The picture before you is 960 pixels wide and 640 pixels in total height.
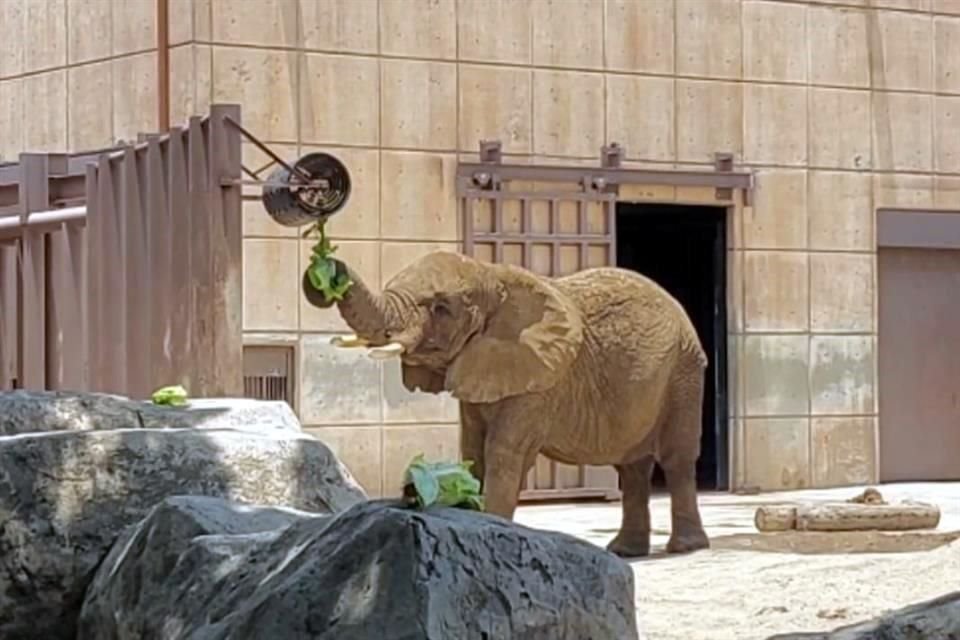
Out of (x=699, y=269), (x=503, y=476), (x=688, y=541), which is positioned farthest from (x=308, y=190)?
(x=699, y=269)

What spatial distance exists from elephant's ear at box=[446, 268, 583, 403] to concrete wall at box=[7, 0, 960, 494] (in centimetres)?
380

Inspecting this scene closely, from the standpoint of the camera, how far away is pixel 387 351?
12109mm

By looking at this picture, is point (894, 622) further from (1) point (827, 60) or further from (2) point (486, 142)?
(1) point (827, 60)

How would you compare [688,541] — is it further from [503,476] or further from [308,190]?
[308,190]

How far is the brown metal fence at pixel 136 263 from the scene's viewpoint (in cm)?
1125

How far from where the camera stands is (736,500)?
17750 mm

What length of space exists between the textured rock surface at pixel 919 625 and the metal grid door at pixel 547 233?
12948 mm

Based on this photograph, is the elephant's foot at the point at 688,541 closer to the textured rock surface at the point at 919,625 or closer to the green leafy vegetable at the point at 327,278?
the green leafy vegetable at the point at 327,278

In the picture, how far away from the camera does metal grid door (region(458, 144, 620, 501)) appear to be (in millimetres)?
17109

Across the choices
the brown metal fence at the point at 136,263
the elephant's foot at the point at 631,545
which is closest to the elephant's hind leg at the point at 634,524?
the elephant's foot at the point at 631,545

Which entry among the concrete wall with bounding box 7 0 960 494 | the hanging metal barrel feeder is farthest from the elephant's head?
the concrete wall with bounding box 7 0 960 494

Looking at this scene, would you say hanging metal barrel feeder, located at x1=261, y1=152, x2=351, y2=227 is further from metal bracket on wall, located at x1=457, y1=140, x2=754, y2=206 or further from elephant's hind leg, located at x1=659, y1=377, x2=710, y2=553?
metal bracket on wall, located at x1=457, y1=140, x2=754, y2=206

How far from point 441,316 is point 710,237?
8445mm

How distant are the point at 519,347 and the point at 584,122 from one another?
551 cm
